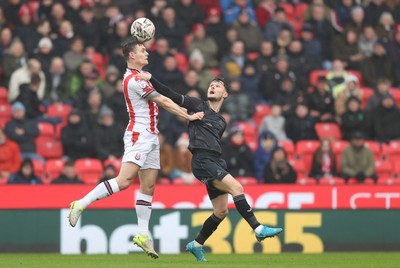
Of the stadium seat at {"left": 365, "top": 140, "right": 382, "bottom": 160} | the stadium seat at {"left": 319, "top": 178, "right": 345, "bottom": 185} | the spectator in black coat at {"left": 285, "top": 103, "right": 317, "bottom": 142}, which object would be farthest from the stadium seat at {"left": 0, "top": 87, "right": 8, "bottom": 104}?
the stadium seat at {"left": 365, "top": 140, "right": 382, "bottom": 160}

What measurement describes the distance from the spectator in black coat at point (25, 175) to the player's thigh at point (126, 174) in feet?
20.6

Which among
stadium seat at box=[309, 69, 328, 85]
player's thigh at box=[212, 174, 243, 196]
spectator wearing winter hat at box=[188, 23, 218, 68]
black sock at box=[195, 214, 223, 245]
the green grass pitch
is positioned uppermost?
spectator wearing winter hat at box=[188, 23, 218, 68]

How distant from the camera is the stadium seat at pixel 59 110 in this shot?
805 inches

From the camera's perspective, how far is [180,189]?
17.6 metres

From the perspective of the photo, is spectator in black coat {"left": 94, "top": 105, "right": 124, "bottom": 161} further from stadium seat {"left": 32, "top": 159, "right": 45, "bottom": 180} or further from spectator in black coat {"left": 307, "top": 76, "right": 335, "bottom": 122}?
spectator in black coat {"left": 307, "top": 76, "right": 335, "bottom": 122}

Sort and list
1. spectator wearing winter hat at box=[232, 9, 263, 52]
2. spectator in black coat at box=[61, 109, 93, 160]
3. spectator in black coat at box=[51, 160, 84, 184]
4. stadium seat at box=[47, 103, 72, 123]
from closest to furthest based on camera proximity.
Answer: spectator in black coat at box=[51, 160, 84, 184] < spectator in black coat at box=[61, 109, 93, 160] < stadium seat at box=[47, 103, 72, 123] < spectator wearing winter hat at box=[232, 9, 263, 52]

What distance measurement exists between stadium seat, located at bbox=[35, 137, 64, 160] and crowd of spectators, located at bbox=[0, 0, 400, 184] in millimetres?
92

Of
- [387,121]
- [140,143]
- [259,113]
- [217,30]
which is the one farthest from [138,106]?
[217,30]

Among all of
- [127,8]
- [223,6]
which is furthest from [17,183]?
[223,6]

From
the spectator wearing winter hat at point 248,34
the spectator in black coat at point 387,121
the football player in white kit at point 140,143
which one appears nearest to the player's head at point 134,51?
the football player in white kit at point 140,143

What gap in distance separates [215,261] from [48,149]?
719 cm

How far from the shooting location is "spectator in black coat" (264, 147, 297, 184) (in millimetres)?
19484

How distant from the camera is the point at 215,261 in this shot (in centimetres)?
1338

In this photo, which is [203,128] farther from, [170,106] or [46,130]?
[46,130]
